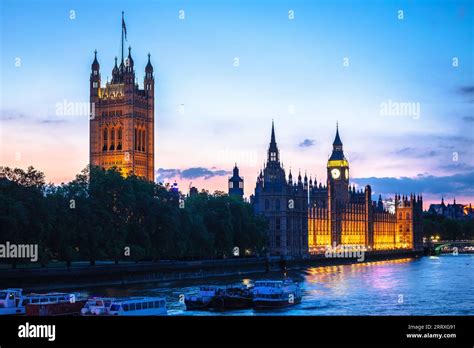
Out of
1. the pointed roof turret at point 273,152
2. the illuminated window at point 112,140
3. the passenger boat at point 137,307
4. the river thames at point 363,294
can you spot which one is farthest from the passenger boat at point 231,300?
the illuminated window at point 112,140

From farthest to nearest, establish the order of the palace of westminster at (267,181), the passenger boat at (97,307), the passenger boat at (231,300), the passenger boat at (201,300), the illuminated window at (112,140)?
the illuminated window at (112,140), the palace of westminster at (267,181), the passenger boat at (231,300), the passenger boat at (201,300), the passenger boat at (97,307)

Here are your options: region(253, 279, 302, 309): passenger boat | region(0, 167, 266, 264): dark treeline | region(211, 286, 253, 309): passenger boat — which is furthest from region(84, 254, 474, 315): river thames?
region(0, 167, 266, 264): dark treeline

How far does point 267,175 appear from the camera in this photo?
132875 mm

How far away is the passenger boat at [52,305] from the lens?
1515 inches

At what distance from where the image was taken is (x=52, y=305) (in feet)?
127

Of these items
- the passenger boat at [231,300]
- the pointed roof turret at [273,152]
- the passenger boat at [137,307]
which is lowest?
the passenger boat at [231,300]

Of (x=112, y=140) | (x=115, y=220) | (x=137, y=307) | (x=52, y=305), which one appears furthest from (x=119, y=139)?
(x=137, y=307)

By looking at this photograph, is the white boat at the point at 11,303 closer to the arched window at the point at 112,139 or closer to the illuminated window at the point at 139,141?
the illuminated window at the point at 139,141

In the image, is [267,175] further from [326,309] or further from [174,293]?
[326,309]

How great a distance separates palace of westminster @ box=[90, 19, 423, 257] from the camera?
121 m

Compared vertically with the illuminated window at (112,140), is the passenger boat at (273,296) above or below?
below

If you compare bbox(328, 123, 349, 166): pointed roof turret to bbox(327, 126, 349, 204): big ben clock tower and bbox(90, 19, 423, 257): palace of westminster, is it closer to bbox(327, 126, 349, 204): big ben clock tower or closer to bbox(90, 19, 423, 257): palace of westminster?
bbox(327, 126, 349, 204): big ben clock tower

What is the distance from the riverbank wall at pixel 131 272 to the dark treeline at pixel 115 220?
1058 mm
